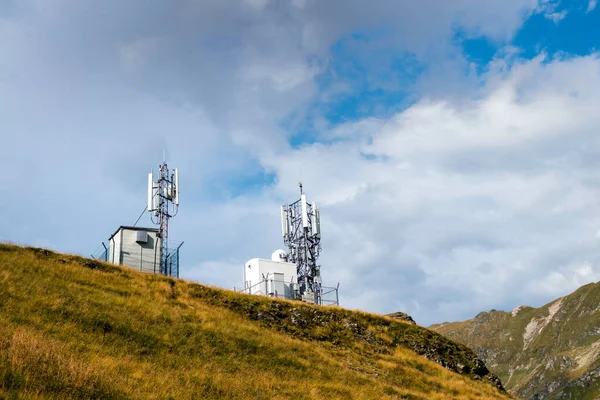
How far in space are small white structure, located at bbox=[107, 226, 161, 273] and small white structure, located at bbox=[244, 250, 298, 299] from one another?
974 centimetres

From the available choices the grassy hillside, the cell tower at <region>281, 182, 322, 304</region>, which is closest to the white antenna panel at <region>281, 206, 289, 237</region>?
the cell tower at <region>281, 182, 322, 304</region>

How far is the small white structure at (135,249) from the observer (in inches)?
1599

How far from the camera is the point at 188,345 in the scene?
23.7 m

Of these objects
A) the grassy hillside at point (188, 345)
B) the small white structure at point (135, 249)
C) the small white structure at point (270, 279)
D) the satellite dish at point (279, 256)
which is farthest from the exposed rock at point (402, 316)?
the small white structure at point (135, 249)

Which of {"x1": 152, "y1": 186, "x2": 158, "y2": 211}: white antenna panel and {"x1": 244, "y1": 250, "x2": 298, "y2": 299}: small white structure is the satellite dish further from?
{"x1": 152, "y1": 186, "x2": 158, "y2": 211}: white antenna panel

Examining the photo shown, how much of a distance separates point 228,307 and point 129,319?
1083 cm

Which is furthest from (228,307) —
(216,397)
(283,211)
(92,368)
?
(283,211)

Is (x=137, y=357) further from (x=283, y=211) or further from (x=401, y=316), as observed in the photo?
(x=283, y=211)

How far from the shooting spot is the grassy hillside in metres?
15.4

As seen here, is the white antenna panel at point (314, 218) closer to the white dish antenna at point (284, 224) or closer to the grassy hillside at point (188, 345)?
the white dish antenna at point (284, 224)

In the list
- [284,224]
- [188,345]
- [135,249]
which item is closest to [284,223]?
[284,224]

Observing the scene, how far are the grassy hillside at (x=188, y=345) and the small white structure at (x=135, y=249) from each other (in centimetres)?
654

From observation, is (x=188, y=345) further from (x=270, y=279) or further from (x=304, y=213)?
(x=304, y=213)

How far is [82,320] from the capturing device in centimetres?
2211
